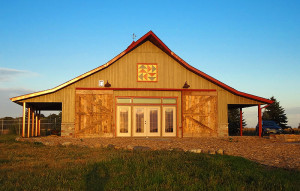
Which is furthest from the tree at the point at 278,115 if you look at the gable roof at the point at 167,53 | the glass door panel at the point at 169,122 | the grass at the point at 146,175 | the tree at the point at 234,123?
the grass at the point at 146,175

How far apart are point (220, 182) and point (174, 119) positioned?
14.1 meters

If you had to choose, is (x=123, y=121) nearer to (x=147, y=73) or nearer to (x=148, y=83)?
(x=148, y=83)

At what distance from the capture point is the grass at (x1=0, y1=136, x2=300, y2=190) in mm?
6566

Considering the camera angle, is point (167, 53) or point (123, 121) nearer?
point (123, 121)

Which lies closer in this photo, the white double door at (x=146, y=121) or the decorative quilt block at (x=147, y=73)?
the white double door at (x=146, y=121)

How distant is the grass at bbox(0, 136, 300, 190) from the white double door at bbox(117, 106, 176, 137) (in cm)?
1072

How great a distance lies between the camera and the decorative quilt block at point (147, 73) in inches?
829

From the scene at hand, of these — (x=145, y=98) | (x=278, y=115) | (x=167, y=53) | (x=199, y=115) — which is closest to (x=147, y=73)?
(x=145, y=98)

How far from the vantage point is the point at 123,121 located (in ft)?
67.8

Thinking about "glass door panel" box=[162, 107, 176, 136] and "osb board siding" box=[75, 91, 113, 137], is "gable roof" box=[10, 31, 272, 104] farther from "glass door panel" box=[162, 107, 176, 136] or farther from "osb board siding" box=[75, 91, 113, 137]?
"glass door panel" box=[162, 107, 176, 136]

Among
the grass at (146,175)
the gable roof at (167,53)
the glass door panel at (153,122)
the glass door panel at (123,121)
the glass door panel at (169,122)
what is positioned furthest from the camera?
the glass door panel at (169,122)

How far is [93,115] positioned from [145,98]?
386 centimetres

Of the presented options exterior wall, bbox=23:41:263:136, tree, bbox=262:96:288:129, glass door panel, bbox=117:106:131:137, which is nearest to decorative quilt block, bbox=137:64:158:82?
exterior wall, bbox=23:41:263:136

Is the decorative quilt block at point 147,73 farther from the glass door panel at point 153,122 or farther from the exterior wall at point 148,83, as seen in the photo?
the glass door panel at point 153,122
